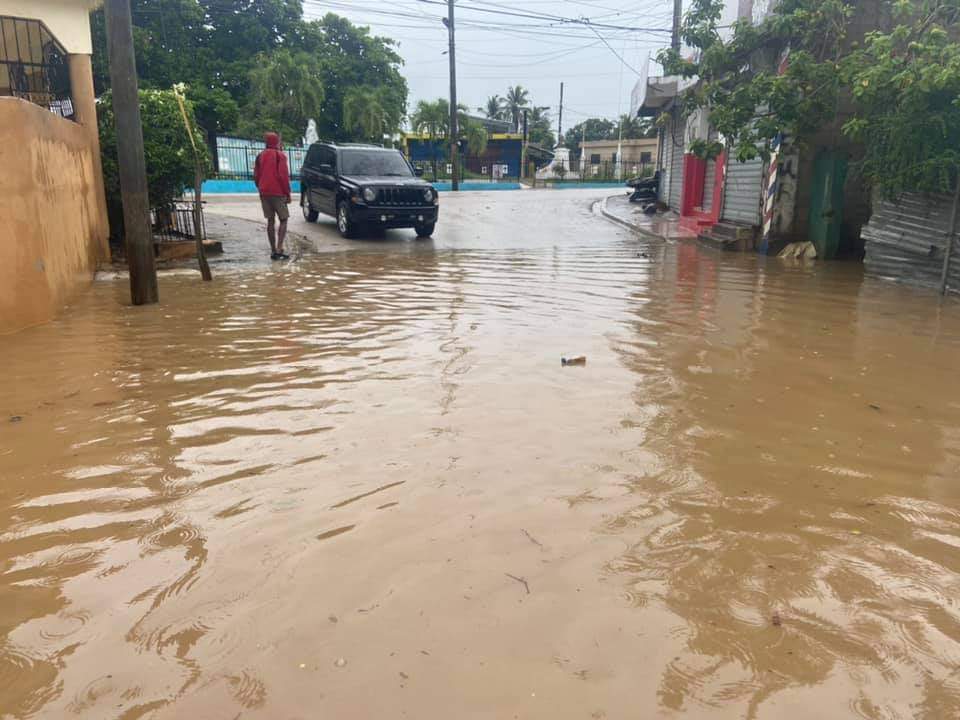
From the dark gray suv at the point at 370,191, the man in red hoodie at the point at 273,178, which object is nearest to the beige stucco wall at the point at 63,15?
the man in red hoodie at the point at 273,178

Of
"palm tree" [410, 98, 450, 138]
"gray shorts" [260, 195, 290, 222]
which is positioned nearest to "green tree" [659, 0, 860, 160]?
"gray shorts" [260, 195, 290, 222]

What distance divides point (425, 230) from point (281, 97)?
25200 millimetres

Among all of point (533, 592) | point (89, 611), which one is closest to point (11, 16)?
point (89, 611)

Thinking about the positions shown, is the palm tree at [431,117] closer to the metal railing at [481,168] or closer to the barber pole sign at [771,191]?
the metal railing at [481,168]

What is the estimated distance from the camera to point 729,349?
622cm

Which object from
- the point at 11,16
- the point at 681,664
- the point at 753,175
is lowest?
the point at 681,664

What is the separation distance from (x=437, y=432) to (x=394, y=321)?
331cm

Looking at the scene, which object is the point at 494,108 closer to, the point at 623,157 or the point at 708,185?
the point at 623,157

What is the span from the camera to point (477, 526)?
312 cm

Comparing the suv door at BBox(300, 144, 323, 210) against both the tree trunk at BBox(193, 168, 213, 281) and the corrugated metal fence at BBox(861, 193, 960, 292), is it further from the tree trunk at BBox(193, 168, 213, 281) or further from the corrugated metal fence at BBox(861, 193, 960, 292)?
the corrugated metal fence at BBox(861, 193, 960, 292)

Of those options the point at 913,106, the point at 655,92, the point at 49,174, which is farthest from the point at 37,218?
the point at 655,92

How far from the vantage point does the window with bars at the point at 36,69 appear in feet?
35.7

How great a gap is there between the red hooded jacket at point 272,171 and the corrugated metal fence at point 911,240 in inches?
348

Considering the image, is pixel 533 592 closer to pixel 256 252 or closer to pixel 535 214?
pixel 256 252
